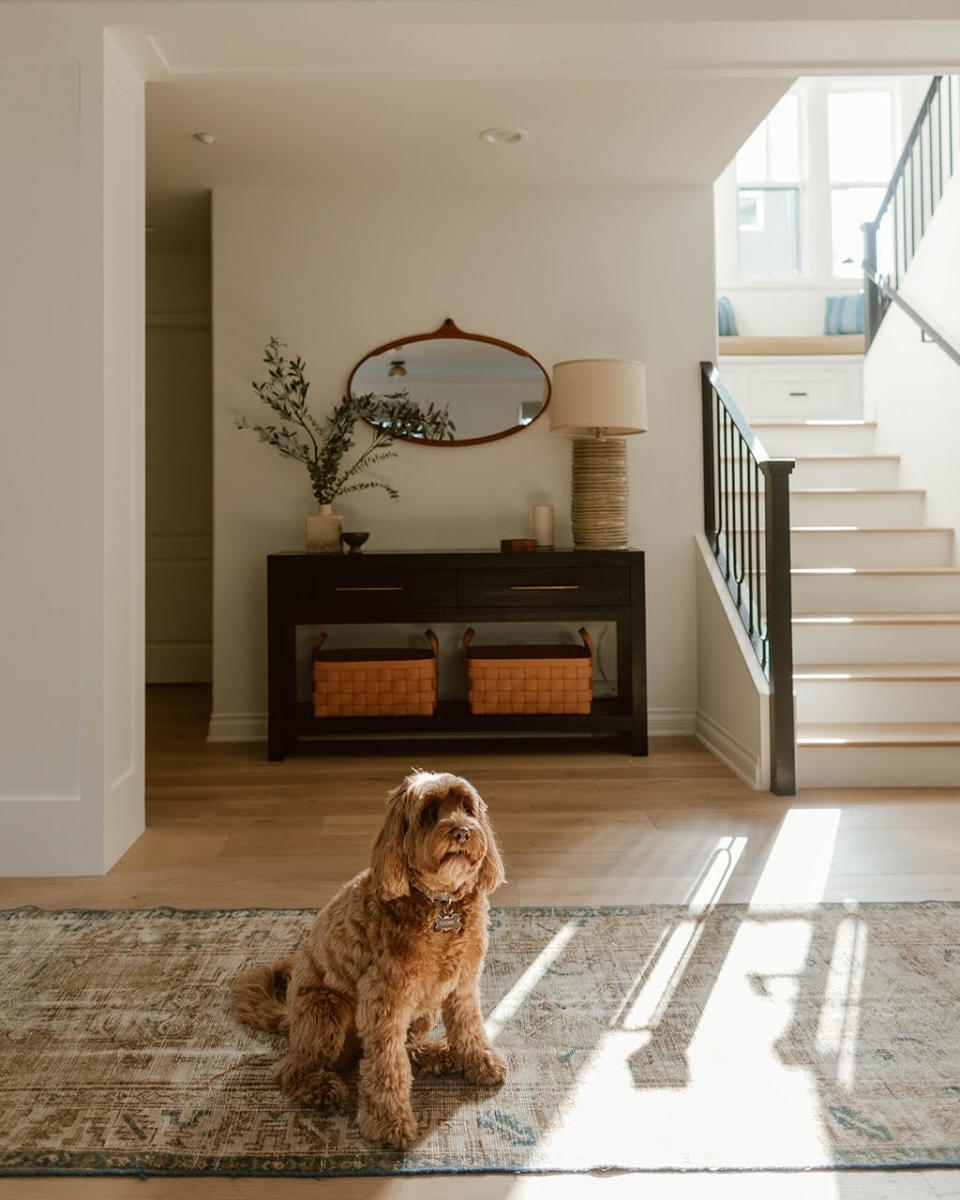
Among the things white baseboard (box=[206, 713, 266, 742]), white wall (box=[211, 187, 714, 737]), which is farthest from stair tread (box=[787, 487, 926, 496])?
white baseboard (box=[206, 713, 266, 742])

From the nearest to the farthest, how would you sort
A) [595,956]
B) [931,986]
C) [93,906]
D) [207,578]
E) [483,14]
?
[931,986]
[595,956]
[93,906]
[483,14]
[207,578]

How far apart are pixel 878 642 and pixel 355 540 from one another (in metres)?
2.20

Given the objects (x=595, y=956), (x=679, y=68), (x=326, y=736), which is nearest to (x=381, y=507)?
(x=326, y=736)

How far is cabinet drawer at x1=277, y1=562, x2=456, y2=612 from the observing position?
4.25 m

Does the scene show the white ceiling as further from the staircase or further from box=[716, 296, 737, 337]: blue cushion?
box=[716, 296, 737, 337]: blue cushion

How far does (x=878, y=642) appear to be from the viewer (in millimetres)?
4234

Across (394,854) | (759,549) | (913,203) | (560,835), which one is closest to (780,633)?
(759,549)

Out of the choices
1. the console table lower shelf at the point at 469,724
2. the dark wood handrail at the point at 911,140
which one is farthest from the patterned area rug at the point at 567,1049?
the dark wood handrail at the point at 911,140

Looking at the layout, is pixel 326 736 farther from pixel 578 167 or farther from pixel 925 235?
pixel 925 235

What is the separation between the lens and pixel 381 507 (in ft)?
15.6

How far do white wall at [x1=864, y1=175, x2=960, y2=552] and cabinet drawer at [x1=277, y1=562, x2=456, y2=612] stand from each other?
2.42 meters

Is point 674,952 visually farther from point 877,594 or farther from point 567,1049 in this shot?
point 877,594

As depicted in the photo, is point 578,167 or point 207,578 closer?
point 578,167

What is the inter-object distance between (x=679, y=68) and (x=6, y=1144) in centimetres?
327
